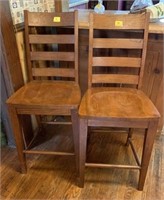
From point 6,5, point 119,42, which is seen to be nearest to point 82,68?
point 119,42

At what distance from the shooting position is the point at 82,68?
181cm

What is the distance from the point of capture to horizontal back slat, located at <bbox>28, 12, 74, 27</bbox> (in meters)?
1.50

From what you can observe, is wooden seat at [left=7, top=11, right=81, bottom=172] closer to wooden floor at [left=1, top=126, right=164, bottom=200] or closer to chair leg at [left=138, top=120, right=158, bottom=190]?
wooden floor at [left=1, top=126, right=164, bottom=200]

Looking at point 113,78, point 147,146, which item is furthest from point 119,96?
point 147,146

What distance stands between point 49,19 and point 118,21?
0.49 m

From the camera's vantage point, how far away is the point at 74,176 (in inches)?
60.2

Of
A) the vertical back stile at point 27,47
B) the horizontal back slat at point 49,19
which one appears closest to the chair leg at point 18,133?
the vertical back stile at point 27,47

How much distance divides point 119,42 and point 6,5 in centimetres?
78

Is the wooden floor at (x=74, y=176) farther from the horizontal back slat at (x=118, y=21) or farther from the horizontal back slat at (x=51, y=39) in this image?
the horizontal back slat at (x=118, y=21)

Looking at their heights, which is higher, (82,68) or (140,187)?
(82,68)

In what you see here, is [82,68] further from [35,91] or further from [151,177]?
[151,177]

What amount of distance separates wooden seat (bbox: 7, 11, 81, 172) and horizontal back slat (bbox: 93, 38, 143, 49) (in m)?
0.17

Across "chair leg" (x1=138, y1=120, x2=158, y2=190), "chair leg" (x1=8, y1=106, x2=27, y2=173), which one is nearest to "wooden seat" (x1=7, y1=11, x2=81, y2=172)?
"chair leg" (x1=8, y1=106, x2=27, y2=173)

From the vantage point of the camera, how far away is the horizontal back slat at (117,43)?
1420 millimetres
